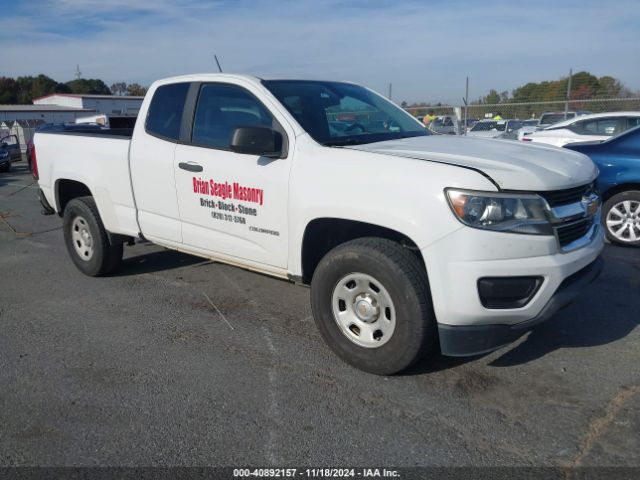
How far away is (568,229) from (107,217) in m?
3.98

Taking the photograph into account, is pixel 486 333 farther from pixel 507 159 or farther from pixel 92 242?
pixel 92 242

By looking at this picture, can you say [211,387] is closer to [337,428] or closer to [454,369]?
[337,428]

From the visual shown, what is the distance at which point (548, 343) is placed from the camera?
4004 mm

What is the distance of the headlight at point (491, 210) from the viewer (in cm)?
304

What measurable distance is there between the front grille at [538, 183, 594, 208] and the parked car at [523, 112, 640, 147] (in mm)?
7763

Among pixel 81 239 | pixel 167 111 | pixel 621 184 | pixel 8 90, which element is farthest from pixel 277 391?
pixel 8 90

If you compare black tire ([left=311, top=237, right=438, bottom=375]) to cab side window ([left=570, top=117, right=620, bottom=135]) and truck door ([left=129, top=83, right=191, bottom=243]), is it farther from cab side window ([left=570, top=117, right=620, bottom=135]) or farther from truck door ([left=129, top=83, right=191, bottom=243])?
cab side window ([left=570, top=117, right=620, bottom=135])

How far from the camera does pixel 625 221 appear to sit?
21.7ft

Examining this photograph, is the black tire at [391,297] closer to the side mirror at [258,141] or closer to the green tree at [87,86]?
the side mirror at [258,141]

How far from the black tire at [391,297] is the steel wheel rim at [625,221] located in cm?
426

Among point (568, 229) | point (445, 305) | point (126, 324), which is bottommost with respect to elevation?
point (126, 324)

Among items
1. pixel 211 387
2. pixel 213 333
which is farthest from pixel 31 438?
pixel 213 333

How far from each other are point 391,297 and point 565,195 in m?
1.17

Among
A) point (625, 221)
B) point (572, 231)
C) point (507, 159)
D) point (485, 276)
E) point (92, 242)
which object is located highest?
point (507, 159)
